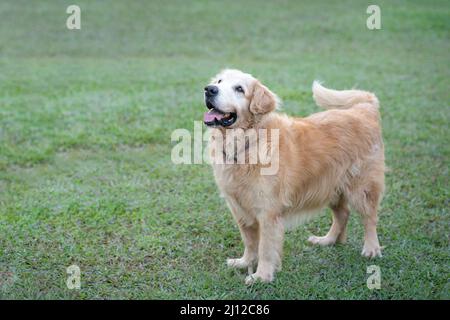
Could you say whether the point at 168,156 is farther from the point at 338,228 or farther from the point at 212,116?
the point at 212,116

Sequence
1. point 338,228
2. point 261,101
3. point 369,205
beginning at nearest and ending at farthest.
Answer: point 261,101 → point 369,205 → point 338,228

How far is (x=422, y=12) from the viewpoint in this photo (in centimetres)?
1753

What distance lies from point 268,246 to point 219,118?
3.78 feet

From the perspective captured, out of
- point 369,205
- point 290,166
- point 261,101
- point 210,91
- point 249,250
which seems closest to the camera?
point 210,91

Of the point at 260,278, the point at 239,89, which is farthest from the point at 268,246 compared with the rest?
the point at 239,89

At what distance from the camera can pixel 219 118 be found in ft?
14.0

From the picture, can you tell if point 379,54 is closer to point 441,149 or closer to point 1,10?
point 441,149

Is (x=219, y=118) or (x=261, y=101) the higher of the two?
(x=261, y=101)

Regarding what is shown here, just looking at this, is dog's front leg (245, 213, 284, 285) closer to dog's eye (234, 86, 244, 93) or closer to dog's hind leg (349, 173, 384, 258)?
dog's hind leg (349, 173, 384, 258)

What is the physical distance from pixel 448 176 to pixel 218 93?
3.83 meters

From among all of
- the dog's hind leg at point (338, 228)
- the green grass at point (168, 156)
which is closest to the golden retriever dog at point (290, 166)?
the dog's hind leg at point (338, 228)

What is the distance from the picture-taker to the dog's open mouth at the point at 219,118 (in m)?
4.25

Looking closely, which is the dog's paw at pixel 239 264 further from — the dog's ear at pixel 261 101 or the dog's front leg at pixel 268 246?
the dog's ear at pixel 261 101
